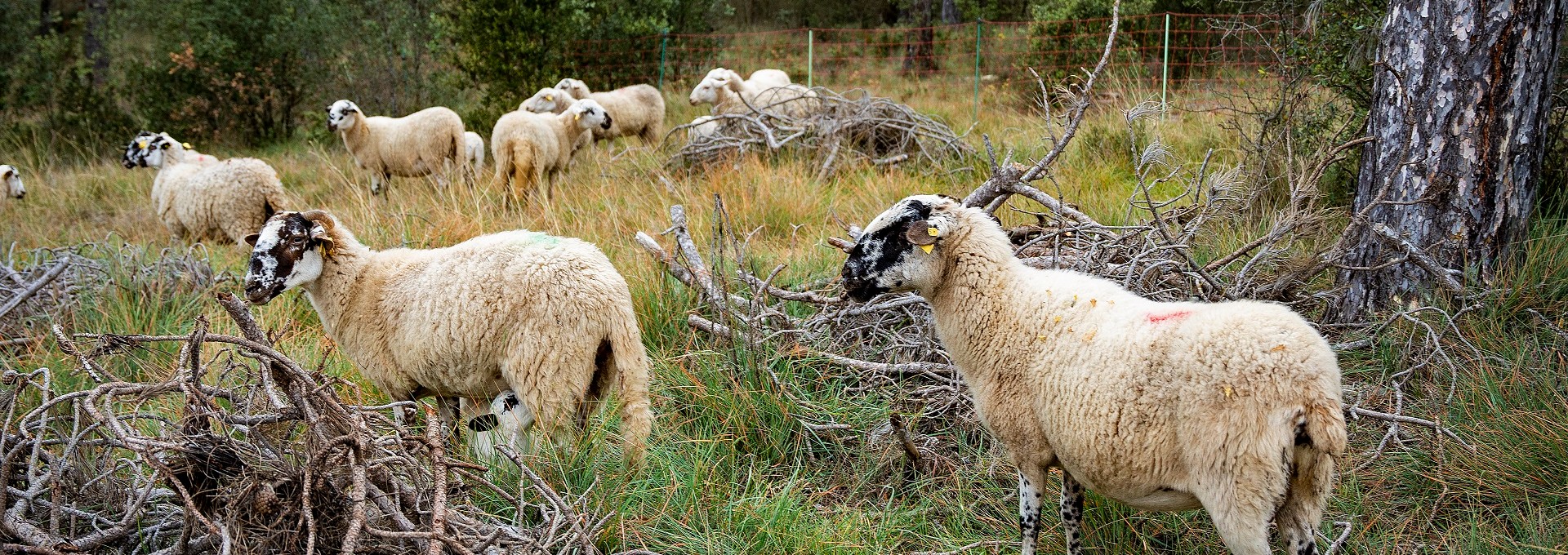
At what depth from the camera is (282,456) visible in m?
2.97

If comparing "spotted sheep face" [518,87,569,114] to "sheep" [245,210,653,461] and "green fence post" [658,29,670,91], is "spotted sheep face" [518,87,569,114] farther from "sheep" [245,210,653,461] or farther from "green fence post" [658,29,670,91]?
"sheep" [245,210,653,461]

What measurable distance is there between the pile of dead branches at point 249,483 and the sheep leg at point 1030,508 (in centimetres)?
145

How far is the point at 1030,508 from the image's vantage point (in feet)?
11.4

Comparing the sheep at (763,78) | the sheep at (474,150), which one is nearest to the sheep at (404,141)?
the sheep at (474,150)

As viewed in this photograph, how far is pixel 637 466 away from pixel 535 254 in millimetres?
1019

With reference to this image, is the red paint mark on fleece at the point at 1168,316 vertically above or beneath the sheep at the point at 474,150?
above

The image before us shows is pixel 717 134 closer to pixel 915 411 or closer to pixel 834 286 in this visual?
pixel 834 286

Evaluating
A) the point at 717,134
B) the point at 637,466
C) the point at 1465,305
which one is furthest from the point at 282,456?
the point at 717,134

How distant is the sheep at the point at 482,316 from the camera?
4.18 meters

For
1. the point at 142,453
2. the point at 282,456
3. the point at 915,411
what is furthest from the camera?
the point at 915,411

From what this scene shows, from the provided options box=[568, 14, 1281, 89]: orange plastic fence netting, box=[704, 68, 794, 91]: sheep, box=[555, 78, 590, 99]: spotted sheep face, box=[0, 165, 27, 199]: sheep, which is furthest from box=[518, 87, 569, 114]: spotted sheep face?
box=[0, 165, 27, 199]: sheep

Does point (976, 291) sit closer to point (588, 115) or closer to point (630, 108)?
point (588, 115)

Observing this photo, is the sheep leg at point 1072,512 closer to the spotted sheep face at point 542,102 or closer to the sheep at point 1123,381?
the sheep at point 1123,381

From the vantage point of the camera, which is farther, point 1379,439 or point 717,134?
point 717,134
